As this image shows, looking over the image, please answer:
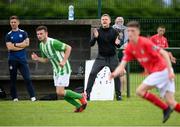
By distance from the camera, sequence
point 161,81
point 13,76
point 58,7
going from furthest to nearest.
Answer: point 58,7
point 13,76
point 161,81

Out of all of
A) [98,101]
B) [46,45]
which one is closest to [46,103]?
[98,101]

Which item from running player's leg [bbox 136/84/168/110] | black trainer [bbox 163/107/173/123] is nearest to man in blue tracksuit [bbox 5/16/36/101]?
running player's leg [bbox 136/84/168/110]

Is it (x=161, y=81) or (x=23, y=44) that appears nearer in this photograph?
(x=161, y=81)

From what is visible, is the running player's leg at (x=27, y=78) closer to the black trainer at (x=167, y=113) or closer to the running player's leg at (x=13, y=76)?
the running player's leg at (x=13, y=76)

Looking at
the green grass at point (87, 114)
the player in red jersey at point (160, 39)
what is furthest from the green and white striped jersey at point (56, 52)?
the player in red jersey at point (160, 39)

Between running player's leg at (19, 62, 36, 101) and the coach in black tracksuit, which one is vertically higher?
the coach in black tracksuit

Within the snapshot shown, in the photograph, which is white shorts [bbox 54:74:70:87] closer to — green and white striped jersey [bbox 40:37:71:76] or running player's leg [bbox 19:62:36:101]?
green and white striped jersey [bbox 40:37:71:76]

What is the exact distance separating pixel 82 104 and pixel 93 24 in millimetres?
5371

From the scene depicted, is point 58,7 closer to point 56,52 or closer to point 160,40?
point 160,40

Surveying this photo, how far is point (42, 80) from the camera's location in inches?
818

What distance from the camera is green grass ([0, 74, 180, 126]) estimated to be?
13.7 metres

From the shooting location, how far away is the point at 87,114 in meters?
14.9

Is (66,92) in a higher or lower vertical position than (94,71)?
lower

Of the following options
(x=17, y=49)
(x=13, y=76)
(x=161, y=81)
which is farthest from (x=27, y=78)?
(x=161, y=81)
